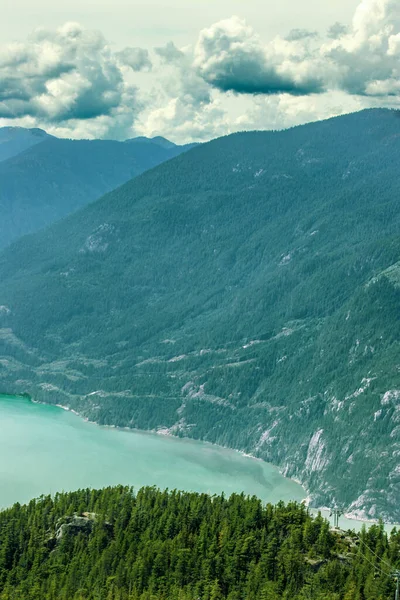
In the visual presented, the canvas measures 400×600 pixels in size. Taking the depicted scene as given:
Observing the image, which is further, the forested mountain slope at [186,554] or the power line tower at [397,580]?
the forested mountain slope at [186,554]

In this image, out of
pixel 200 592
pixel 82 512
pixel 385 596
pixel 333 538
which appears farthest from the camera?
pixel 82 512

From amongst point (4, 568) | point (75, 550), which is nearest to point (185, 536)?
point (75, 550)

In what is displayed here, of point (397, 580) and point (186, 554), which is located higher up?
point (397, 580)

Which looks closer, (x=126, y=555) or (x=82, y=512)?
(x=126, y=555)

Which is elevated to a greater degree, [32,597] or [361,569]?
[361,569]

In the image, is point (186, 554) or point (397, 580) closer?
point (397, 580)

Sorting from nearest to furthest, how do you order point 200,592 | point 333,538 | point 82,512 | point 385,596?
point 385,596 → point 200,592 → point 333,538 → point 82,512

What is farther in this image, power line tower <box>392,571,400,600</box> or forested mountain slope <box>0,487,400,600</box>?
forested mountain slope <box>0,487,400,600</box>

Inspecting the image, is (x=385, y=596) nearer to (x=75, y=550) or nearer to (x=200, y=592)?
(x=200, y=592)
